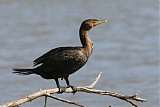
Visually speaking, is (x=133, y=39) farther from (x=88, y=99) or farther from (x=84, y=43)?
(x=84, y=43)

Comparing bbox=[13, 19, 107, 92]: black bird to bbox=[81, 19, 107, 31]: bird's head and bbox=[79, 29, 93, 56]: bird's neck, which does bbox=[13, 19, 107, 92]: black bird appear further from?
bbox=[81, 19, 107, 31]: bird's head

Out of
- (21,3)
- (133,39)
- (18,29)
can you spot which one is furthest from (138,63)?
(21,3)

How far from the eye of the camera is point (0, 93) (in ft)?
37.2

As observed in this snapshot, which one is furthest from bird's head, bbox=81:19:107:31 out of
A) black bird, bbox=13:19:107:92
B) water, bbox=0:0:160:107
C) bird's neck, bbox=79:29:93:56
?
water, bbox=0:0:160:107

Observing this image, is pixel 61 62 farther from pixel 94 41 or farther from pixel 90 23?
pixel 94 41

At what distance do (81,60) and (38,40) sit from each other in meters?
9.93

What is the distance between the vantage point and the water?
11.8 metres

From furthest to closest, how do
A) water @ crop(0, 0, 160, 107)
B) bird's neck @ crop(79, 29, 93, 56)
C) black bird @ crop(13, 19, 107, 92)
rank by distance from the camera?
1. water @ crop(0, 0, 160, 107)
2. bird's neck @ crop(79, 29, 93, 56)
3. black bird @ crop(13, 19, 107, 92)

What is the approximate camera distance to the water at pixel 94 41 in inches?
465

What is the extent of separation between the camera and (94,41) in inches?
609

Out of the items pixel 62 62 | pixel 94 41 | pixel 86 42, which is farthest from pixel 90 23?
pixel 94 41

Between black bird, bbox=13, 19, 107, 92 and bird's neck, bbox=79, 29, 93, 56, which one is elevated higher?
bird's neck, bbox=79, 29, 93, 56

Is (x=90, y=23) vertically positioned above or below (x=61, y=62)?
above

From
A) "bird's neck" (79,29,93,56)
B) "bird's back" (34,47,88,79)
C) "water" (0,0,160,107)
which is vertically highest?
"water" (0,0,160,107)
